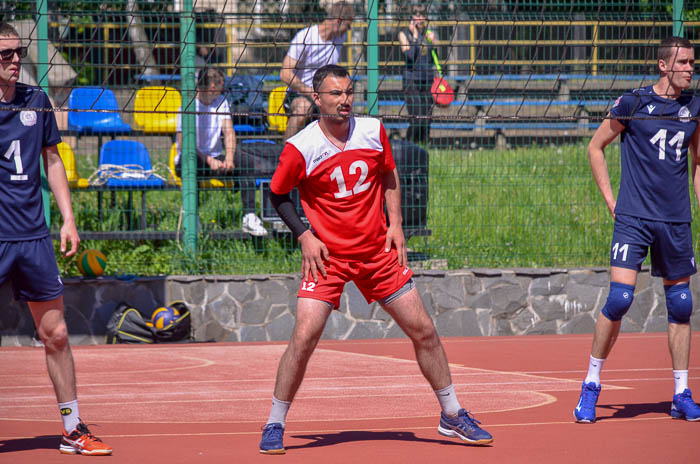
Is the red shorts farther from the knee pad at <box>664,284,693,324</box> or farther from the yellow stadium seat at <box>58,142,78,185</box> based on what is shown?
the yellow stadium seat at <box>58,142,78,185</box>

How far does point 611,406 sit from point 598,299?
4695 millimetres

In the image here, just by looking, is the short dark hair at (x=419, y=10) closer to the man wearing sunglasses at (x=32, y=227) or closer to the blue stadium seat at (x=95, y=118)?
the blue stadium seat at (x=95, y=118)

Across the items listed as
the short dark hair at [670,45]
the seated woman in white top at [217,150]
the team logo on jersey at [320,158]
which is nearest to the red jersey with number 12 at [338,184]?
the team logo on jersey at [320,158]

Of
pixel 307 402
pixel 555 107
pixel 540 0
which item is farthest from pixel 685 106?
pixel 555 107

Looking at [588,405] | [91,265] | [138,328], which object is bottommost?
[138,328]

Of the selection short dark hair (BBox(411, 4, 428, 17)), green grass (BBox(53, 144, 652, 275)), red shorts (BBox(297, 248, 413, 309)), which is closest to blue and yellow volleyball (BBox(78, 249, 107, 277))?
green grass (BBox(53, 144, 652, 275))

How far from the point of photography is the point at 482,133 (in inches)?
466

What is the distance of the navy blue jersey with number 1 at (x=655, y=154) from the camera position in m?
6.60

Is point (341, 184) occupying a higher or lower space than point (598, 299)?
higher

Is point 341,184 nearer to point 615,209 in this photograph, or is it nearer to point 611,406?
point 615,209

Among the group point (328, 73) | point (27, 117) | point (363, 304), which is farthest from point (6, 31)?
point (363, 304)

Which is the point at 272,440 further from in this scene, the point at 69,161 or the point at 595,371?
the point at 69,161

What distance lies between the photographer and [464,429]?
5668mm

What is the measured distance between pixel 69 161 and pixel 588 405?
7321mm
